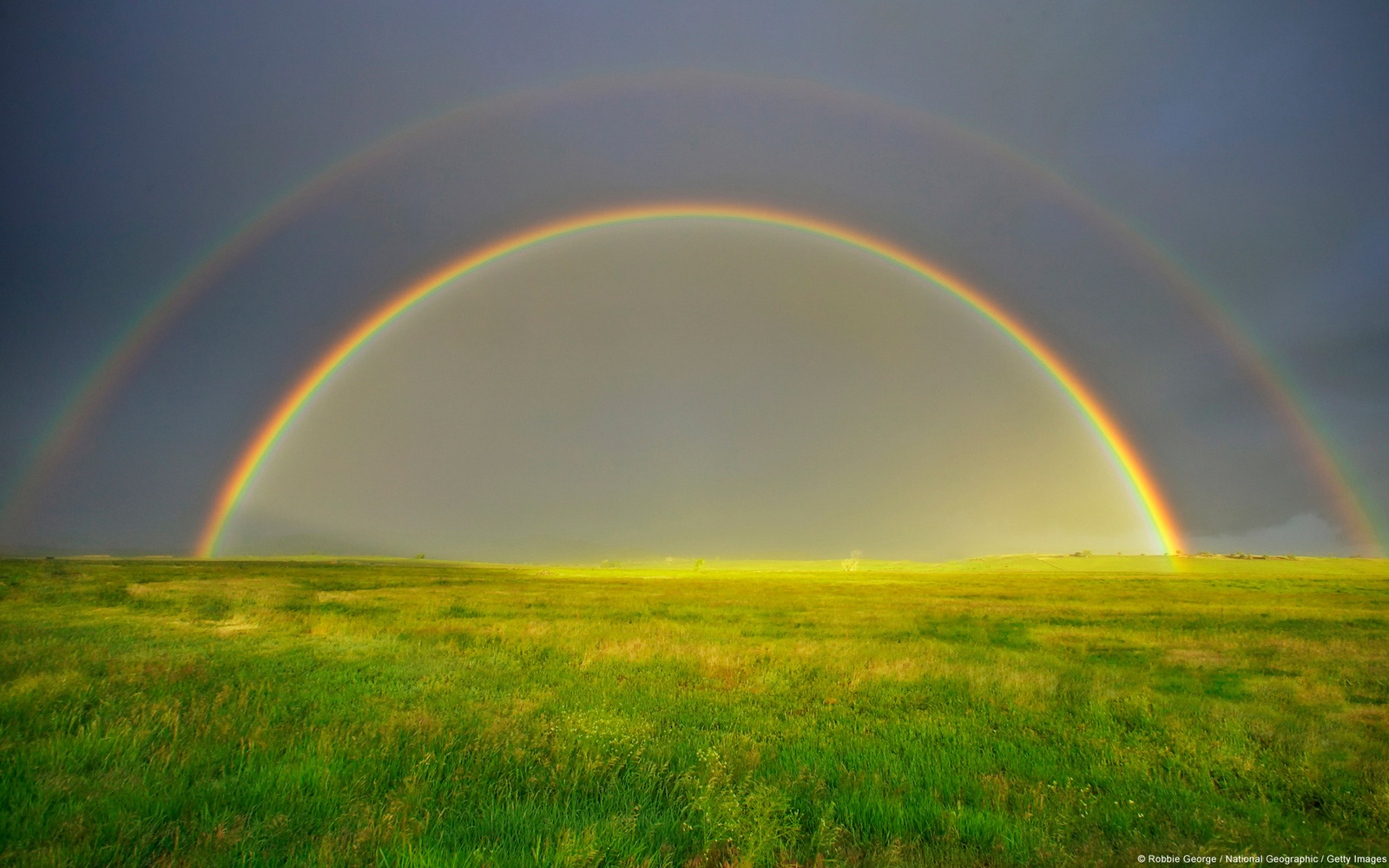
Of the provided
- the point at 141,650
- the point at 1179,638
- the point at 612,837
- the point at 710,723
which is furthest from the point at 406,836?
the point at 1179,638

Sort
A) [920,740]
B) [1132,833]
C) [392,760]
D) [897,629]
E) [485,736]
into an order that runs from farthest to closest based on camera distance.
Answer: [897,629]
[920,740]
[485,736]
[392,760]
[1132,833]

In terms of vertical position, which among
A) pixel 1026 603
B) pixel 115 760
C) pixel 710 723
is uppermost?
pixel 115 760

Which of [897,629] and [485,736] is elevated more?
[485,736]

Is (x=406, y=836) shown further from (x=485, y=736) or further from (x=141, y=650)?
(x=141, y=650)

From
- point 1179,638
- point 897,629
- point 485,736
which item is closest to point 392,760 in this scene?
point 485,736

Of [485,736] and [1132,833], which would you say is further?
[485,736]

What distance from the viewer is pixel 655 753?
7281 mm

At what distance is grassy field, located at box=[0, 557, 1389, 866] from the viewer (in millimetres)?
4996

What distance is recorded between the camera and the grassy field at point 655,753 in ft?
16.4

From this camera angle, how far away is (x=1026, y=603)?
4156 centimetres

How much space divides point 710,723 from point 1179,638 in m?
22.2

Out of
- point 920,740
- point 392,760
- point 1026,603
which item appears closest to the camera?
point 392,760

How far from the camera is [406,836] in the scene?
479 cm

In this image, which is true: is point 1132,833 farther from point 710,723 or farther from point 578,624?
point 578,624
